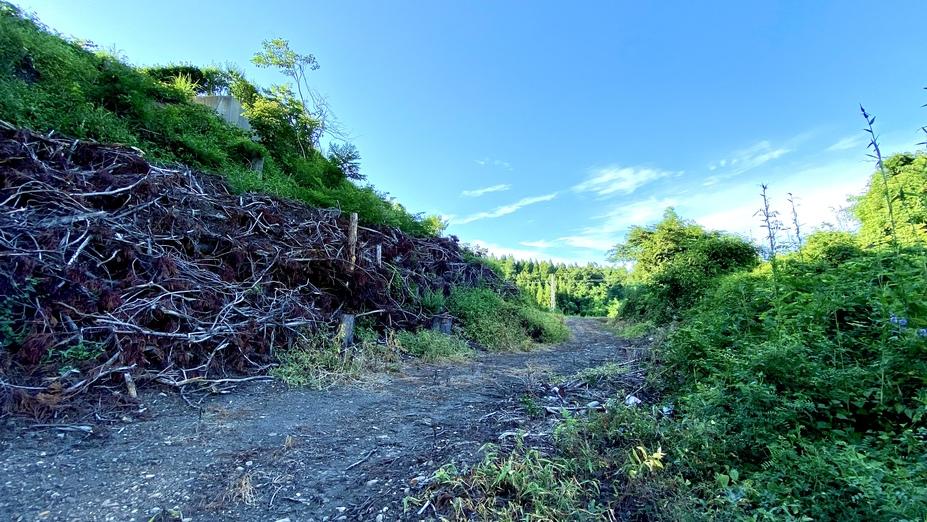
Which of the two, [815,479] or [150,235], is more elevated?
[150,235]

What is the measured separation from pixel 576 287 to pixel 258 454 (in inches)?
951

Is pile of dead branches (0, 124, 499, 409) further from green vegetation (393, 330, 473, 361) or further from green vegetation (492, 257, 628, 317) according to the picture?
green vegetation (492, 257, 628, 317)

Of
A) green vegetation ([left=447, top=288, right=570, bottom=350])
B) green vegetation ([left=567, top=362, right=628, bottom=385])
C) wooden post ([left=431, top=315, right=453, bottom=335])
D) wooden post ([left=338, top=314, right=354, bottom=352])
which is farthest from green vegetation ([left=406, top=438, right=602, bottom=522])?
green vegetation ([left=447, top=288, right=570, bottom=350])

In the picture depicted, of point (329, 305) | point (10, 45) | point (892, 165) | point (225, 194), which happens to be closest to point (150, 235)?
point (225, 194)

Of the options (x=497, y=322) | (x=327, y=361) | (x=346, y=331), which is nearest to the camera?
(x=327, y=361)

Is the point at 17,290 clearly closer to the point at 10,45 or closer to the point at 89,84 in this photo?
the point at 10,45

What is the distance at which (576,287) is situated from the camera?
25125mm

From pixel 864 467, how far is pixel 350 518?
205cm

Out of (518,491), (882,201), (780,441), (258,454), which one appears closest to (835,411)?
(780,441)

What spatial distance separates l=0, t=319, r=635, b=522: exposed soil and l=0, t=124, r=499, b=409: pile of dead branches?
51 cm

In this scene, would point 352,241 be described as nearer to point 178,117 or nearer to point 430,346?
point 430,346

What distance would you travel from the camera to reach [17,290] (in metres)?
3.24

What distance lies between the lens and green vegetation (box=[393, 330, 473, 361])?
5.82 metres

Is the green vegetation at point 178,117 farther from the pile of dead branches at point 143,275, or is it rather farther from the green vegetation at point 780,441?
the green vegetation at point 780,441
